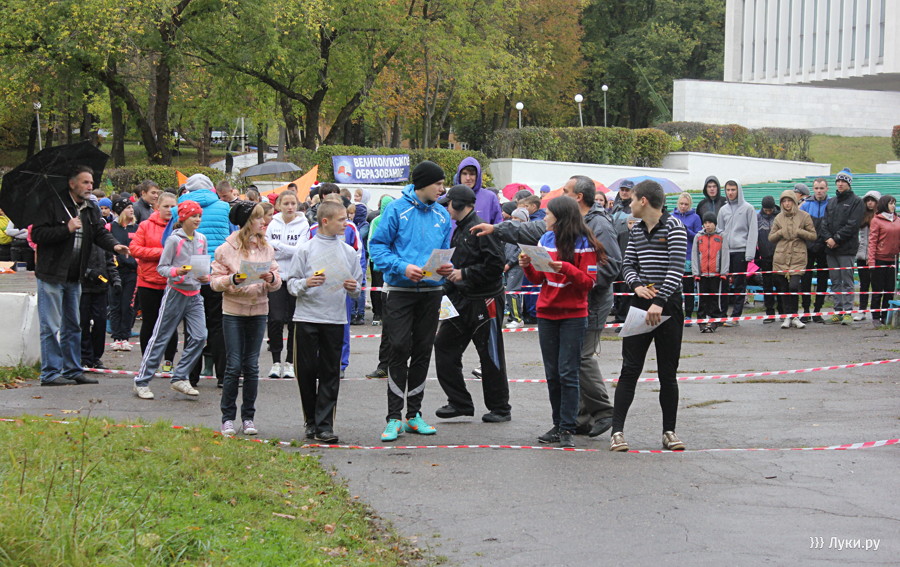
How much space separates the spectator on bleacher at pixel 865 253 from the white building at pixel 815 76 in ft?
109

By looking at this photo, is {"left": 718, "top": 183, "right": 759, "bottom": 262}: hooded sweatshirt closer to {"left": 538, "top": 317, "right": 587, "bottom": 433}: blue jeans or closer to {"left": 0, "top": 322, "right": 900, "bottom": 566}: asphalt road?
{"left": 0, "top": 322, "right": 900, "bottom": 566}: asphalt road

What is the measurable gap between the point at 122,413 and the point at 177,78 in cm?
3388

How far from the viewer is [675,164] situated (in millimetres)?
42406

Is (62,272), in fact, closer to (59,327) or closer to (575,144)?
(59,327)

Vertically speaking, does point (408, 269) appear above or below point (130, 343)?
above

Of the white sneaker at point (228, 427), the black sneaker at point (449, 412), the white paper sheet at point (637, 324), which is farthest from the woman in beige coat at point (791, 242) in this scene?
the white sneaker at point (228, 427)

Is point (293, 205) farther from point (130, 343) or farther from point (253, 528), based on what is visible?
point (253, 528)

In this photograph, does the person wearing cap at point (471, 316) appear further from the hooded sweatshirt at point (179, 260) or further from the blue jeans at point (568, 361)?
the hooded sweatshirt at point (179, 260)

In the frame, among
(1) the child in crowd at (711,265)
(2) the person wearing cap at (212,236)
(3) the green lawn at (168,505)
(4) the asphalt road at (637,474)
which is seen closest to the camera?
(3) the green lawn at (168,505)

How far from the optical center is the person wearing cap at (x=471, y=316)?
29.6 feet

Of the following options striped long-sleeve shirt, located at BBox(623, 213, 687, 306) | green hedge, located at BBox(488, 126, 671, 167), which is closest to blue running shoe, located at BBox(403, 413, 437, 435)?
striped long-sleeve shirt, located at BBox(623, 213, 687, 306)

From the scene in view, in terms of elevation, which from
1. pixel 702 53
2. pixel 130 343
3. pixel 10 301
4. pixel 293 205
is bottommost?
pixel 130 343

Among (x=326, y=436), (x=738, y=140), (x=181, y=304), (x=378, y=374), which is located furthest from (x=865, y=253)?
(x=738, y=140)

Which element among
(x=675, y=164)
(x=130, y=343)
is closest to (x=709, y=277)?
(x=130, y=343)
